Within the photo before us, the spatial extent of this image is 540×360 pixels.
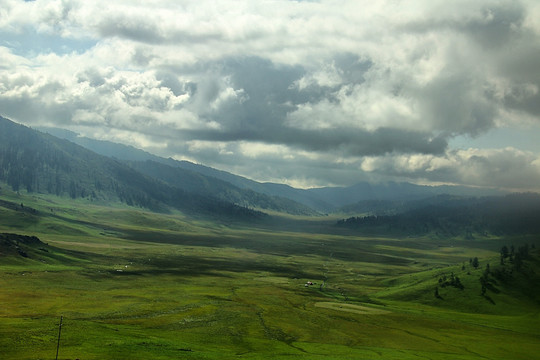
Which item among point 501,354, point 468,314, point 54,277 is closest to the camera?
point 501,354

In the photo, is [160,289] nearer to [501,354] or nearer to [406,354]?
[406,354]

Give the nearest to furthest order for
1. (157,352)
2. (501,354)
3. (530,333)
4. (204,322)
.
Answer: (157,352)
(501,354)
(204,322)
(530,333)

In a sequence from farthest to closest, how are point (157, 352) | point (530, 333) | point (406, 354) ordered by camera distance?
point (530, 333) → point (406, 354) → point (157, 352)

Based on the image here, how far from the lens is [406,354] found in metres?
105

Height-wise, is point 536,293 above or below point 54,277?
above

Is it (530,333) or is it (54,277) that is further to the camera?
(54,277)

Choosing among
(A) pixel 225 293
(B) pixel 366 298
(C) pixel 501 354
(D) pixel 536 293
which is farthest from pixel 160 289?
(D) pixel 536 293

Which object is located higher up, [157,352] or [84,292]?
[157,352]

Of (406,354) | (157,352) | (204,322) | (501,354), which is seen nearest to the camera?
(157,352)

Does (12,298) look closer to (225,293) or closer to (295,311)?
(225,293)

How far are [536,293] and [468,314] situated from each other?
162ft

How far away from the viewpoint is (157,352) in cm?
8206

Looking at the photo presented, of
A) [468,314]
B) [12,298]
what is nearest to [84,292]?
[12,298]

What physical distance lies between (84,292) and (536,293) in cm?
19364
